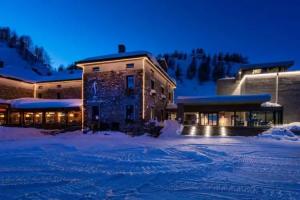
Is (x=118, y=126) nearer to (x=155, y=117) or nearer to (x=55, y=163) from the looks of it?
(x=155, y=117)

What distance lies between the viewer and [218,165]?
7.38 metres

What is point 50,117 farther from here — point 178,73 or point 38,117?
point 178,73

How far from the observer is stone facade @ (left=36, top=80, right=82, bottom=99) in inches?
1045

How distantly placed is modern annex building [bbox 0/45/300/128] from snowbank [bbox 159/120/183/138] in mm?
1985

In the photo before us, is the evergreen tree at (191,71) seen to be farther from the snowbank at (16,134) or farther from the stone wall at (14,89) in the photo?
the snowbank at (16,134)

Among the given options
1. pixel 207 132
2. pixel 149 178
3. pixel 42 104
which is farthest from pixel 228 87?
pixel 149 178

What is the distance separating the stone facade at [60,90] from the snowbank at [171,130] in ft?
39.1

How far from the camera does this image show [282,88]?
2562 centimetres

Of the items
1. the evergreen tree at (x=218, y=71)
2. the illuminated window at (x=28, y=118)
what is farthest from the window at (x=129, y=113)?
the evergreen tree at (x=218, y=71)

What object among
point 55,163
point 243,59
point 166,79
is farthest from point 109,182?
point 243,59

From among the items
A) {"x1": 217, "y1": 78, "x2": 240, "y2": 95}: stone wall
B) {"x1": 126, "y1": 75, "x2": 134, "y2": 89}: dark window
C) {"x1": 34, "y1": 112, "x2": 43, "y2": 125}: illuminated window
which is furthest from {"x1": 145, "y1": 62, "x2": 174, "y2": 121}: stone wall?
{"x1": 34, "y1": 112, "x2": 43, "y2": 125}: illuminated window

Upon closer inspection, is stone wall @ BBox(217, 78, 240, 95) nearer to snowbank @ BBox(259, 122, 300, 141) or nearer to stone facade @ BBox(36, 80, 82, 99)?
snowbank @ BBox(259, 122, 300, 141)

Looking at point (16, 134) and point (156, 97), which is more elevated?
point (156, 97)

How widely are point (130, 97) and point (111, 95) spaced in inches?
76.7
